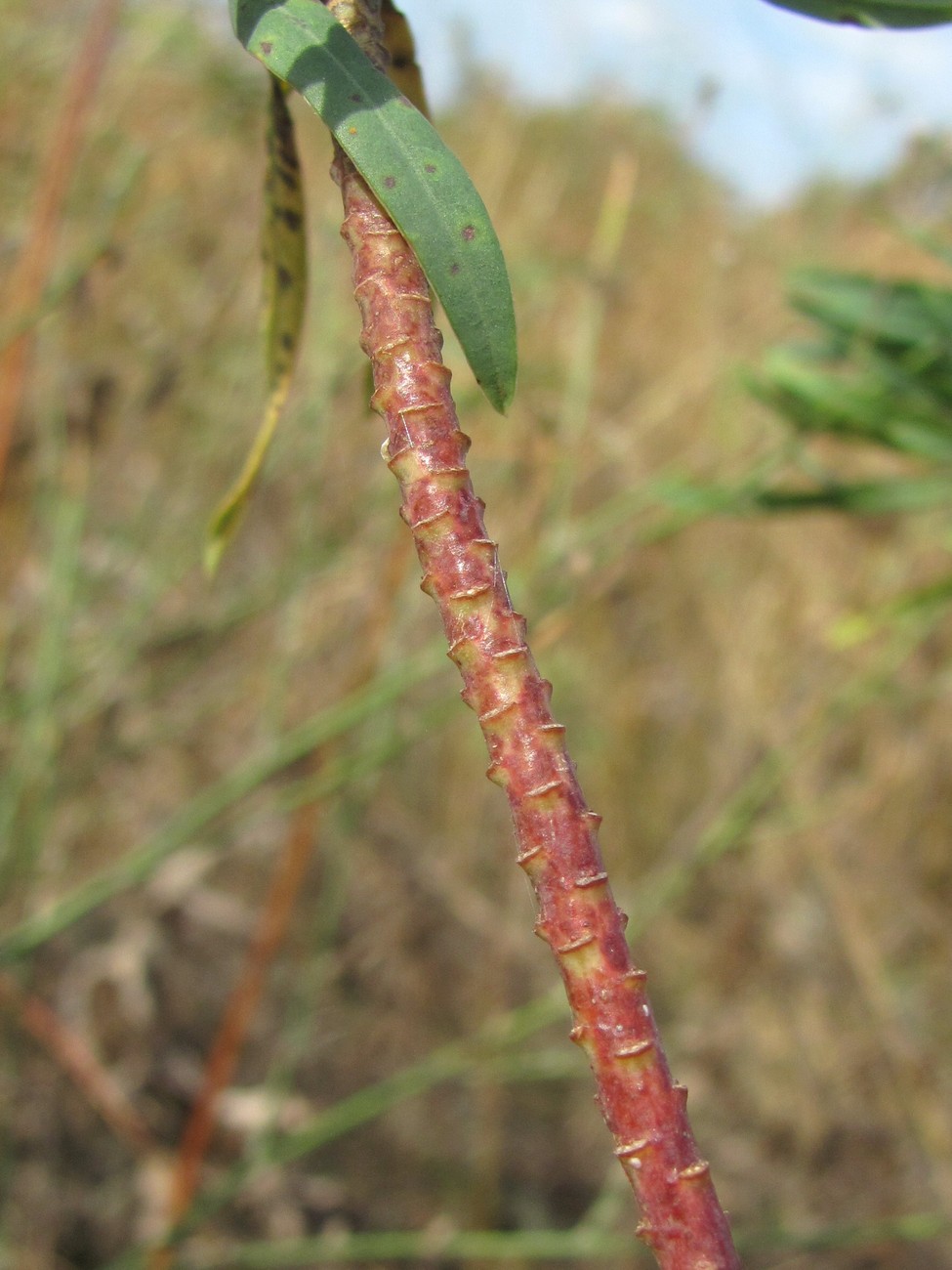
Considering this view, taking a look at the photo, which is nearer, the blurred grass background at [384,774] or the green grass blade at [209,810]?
the green grass blade at [209,810]

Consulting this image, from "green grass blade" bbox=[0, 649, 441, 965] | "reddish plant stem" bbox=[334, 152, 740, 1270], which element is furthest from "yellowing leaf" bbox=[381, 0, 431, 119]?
"green grass blade" bbox=[0, 649, 441, 965]

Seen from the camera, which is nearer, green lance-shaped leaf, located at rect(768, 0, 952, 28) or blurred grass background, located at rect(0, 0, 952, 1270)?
green lance-shaped leaf, located at rect(768, 0, 952, 28)

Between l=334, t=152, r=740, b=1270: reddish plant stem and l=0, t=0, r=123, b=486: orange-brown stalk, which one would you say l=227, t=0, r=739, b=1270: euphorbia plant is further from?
l=0, t=0, r=123, b=486: orange-brown stalk

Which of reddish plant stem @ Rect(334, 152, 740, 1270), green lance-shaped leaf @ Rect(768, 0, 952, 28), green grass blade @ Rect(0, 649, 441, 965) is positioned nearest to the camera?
reddish plant stem @ Rect(334, 152, 740, 1270)

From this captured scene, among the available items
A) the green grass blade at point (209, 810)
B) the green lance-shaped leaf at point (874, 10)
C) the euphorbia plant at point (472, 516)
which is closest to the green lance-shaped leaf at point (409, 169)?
the euphorbia plant at point (472, 516)

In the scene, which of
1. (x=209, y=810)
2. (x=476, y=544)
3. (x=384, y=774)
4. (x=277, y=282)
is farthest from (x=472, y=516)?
(x=384, y=774)

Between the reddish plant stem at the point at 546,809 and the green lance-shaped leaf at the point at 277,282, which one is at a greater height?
the green lance-shaped leaf at the point at 277,282

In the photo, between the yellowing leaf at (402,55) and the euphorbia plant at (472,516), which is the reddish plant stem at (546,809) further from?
the yellowing leaf at (402,55)
